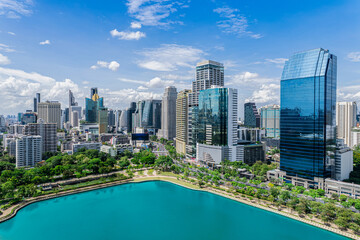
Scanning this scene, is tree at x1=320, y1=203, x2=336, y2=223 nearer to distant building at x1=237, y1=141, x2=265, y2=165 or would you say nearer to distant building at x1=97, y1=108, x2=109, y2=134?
distant building at x1=237, y1=141, x2=265, y2=165

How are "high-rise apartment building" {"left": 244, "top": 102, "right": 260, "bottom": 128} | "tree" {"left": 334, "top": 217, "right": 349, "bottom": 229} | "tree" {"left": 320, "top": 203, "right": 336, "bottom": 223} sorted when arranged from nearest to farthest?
"tree" {"left": 334, "top": 217, "right": 349, "bottom": 229}, "tree" {"left": 320, "top": 203, "right": 336, "bottom": 223}, "high-rise apartment building" {"left": 244, "top": 102, "right": 260, "bottom": 128}

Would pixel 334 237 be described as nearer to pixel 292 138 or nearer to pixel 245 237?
pixel 245 237

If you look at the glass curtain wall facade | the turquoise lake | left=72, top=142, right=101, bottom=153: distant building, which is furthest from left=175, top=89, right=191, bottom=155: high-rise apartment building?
the turquoise lake

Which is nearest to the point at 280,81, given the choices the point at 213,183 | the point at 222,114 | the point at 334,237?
the point at 222,114

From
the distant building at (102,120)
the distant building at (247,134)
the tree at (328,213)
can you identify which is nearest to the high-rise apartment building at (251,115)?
the distant building at (247,134)

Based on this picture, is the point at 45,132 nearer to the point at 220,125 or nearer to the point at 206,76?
the point at 220,125

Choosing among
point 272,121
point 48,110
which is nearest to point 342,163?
point 272,121
